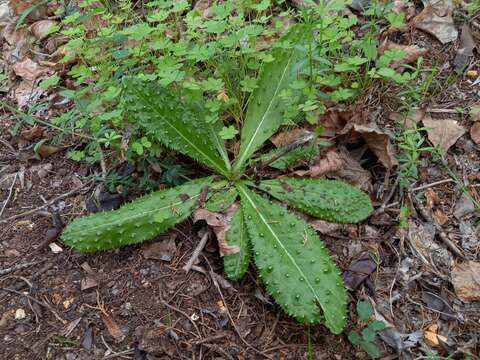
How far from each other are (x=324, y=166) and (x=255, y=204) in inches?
18.4

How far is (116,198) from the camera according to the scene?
2.60 metres

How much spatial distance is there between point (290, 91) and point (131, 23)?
1661mm

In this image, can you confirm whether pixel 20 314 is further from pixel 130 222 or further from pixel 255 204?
pixel 255 204

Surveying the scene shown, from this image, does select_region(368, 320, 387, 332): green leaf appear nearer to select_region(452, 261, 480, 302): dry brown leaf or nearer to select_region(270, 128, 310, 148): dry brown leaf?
select_region(452, 261, 480, 302): dry brown leaf

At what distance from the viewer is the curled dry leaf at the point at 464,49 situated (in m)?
3.01

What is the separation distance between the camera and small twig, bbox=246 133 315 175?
246 centimetres

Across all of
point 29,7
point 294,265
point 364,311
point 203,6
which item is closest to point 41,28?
point 29,7

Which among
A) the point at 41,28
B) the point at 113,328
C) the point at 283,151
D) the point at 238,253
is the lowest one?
the point at 113,328

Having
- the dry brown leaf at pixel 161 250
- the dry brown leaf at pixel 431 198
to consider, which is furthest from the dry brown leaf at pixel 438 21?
the dry brown leaf at pixel 161 250

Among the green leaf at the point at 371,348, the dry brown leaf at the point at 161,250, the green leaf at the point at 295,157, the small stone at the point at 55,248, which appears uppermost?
the green leaf at the point at 295,157

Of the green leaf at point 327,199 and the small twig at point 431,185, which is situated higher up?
the green leaf at point 327,199

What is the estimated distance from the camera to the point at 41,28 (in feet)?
12.4

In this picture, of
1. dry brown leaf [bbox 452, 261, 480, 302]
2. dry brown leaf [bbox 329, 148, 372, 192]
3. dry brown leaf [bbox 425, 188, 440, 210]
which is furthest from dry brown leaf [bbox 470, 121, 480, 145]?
dry brown leaf [bbox 452, 261, 480, 302]

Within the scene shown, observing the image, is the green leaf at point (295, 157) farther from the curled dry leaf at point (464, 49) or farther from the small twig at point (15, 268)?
the small twig at point (15, 268)
